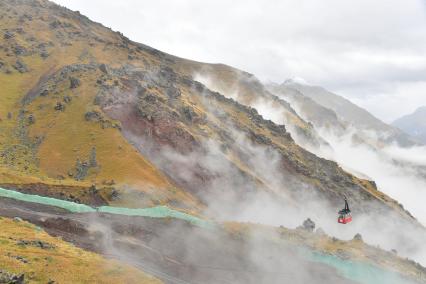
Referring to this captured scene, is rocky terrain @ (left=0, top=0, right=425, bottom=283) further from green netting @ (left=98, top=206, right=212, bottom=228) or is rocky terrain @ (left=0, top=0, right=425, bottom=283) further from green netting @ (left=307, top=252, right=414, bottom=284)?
green netting @ (left=98, top=206, right=212, bottom=228)

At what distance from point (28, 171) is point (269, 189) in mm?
86795

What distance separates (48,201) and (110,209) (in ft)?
45.2

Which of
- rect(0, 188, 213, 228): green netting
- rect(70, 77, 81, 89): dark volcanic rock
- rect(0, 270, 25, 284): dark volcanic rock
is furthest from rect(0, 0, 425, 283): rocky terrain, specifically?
rect(0, 270, 25, 284): dark volcanic rock

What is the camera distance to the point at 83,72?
184m

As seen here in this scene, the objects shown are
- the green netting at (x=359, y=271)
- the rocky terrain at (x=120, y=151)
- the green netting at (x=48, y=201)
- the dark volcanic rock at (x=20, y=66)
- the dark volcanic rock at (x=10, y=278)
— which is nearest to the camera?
the dark volcanic rock at (x=10, y=278)

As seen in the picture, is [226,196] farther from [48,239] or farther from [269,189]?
[48,239]

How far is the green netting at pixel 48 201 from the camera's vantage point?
102 m

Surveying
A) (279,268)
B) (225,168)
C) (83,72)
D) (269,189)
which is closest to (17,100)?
(83,72)

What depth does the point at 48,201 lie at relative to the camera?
344 ft

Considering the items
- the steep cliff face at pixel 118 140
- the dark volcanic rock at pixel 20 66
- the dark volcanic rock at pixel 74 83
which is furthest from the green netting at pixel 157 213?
the dark volcanic rock at pixel 20 66

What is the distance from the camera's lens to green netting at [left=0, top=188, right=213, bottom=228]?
103062 mm

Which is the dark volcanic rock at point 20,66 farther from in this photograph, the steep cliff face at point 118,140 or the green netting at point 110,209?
the green netting at point 110,209

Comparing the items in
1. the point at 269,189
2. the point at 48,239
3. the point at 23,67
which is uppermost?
the point at 23,67

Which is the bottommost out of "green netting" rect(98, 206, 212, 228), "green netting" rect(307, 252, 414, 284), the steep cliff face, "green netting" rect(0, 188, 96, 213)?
"green netting" rect(0, 188, 96, 213)
